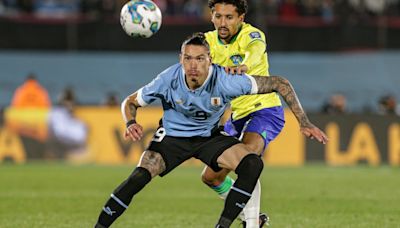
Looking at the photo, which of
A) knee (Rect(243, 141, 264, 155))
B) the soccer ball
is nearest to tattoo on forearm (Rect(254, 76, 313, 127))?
knee (Rect(243, 141, 264, 155))

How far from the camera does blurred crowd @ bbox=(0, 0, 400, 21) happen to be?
23672 millimetres

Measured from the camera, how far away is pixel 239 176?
8.12 metres

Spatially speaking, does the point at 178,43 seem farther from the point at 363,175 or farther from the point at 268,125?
the point at 268,125

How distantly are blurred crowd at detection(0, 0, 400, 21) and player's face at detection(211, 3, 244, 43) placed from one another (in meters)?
14.1

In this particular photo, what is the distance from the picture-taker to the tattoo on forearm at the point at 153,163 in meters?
8.10

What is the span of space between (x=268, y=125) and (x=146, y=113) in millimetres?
11621

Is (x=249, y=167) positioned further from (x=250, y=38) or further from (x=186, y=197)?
(x=186, y=197)

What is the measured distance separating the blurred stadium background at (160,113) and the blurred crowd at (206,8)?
3 centimetres

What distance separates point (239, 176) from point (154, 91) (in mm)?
1002

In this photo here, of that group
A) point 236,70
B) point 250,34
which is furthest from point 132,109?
point 250,34

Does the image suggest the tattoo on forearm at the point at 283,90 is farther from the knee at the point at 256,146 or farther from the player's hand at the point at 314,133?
the knee at the point at 256,146

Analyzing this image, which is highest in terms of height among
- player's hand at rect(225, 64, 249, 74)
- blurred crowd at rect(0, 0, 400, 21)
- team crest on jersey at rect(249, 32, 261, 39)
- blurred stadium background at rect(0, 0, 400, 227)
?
team crest on jersey at rect(249, 32, 261, 39)

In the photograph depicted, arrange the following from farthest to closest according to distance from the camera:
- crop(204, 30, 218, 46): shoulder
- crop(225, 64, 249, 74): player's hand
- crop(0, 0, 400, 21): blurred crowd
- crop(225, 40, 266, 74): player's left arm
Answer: crop(0, 0, 400, 21): blurred crowd, crop(204, 30, 218, 46): shoulder, crop(225, 40, 266, 74): player's left arm, crop(225, 64, 249, 74): player's hand

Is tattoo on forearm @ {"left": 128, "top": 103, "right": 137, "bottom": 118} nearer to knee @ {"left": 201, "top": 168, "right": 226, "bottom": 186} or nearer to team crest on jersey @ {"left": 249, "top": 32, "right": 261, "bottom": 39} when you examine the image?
knee @ {"left": 201, "top": 168, "right": 226, "bottom": 186}
